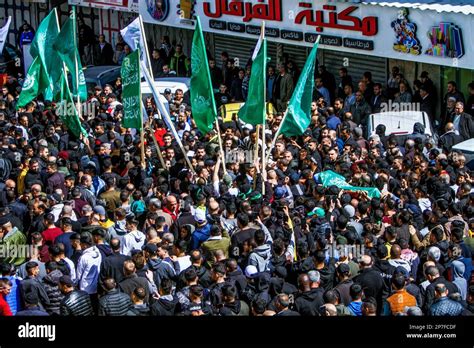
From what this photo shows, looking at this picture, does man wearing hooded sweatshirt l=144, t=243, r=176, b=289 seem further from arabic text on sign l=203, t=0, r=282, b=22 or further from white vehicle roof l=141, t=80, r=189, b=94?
arabic text on sign l=203, t=0, r=282, b=22

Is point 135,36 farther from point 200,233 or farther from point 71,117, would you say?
point 200,233

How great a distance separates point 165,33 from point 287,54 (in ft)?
18.6

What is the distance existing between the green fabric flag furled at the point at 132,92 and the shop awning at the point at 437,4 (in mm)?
6175

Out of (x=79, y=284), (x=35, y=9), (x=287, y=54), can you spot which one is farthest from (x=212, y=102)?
(x=35, y=9)

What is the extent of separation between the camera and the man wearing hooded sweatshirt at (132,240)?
1427 cm

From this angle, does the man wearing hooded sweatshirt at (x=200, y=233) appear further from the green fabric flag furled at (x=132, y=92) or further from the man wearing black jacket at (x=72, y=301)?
the green fabric flag furled at (x=132, y=92)

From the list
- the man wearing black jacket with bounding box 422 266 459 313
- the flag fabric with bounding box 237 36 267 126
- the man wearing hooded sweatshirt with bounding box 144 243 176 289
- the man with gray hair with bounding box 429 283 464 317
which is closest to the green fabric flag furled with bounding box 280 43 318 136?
the flag fabric with bounding box 237 36 267 126

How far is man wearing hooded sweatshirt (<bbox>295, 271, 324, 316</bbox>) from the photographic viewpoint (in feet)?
40.2

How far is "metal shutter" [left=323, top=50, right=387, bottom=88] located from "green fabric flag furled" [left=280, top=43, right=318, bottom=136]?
22.2 ft

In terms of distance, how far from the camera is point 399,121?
2100cm

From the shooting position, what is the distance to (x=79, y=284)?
13727 millimetres

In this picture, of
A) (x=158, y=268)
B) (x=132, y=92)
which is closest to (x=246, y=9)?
(x=132, y=92)

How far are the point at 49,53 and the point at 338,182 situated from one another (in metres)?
Answer: 6.88

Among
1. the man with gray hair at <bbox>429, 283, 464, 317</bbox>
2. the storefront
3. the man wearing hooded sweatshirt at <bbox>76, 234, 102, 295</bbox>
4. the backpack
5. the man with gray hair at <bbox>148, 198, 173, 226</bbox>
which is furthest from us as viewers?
the storefront
